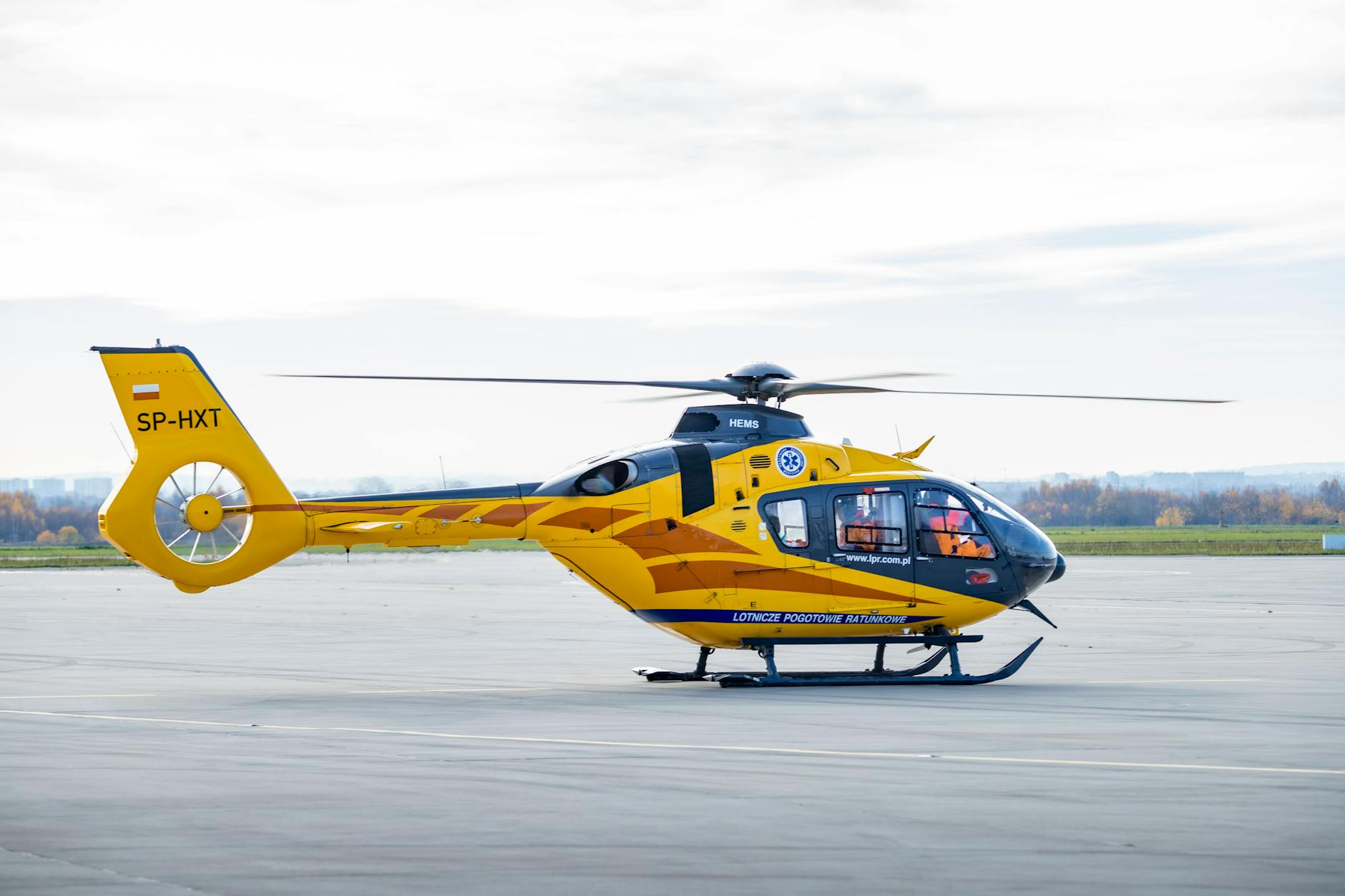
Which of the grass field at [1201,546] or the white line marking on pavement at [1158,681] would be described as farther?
the grass field at [1201,546]

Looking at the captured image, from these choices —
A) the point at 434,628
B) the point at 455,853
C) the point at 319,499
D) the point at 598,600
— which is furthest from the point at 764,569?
the point at 598,600

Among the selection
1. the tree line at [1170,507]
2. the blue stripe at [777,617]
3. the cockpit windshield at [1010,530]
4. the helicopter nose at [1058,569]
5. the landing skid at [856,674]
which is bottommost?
the tree line at [1170,507]

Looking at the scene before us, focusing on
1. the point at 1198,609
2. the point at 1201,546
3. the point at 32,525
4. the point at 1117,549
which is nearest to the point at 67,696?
the point at 1198,609

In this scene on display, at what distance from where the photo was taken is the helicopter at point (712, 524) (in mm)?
18672

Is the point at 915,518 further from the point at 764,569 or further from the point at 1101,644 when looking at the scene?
the point at 1101,644

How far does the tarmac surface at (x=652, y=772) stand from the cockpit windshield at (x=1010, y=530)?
1715mm

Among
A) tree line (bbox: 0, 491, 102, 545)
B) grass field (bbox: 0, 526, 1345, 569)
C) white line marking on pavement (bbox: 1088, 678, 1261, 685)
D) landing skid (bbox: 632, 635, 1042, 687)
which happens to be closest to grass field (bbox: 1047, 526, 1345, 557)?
grass field (bbox: 0, 526, 1345, 569)

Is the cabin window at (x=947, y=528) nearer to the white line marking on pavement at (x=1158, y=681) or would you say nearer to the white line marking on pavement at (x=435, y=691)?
the white line marking on pavement at (x=1158, y=681)

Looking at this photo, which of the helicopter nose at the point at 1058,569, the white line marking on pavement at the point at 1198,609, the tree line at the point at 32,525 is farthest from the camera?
the tree line at the point at 32,525

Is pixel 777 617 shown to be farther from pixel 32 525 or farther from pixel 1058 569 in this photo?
pixel 32 525

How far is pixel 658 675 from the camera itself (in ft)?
65.6

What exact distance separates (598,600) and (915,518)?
20.2 m

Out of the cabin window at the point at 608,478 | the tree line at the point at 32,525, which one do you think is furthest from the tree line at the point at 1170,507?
the cabin window at the point at 608,478

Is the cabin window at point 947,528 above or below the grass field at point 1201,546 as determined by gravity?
above
